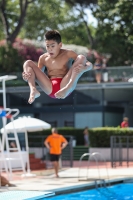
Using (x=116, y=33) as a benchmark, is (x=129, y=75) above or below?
below

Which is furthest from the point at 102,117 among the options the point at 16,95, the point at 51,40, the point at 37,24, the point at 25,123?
the point at 51,40

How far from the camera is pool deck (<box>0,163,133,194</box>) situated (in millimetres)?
17281

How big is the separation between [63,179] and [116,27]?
16.5m

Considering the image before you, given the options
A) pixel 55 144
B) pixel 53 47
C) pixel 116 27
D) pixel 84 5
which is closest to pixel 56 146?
pixel 55 144

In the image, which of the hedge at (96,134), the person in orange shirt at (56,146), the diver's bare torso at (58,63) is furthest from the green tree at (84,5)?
the diver's bare torso at (58,63)

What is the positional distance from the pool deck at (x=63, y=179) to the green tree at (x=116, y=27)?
11.9 meters

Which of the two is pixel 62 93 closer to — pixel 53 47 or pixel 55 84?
pixel 55 84

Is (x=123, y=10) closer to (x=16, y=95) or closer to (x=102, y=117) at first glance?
(x=102, y=117)

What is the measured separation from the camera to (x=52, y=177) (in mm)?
20750

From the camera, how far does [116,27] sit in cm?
3466

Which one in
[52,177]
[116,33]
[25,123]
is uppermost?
[116,33]

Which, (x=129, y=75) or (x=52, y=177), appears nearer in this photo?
(x=52, y=177)

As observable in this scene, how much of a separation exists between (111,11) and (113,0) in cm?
70

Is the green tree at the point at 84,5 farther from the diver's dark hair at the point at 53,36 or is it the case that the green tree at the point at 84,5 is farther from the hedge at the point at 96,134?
the diver's dark hair at the point at 53,36
